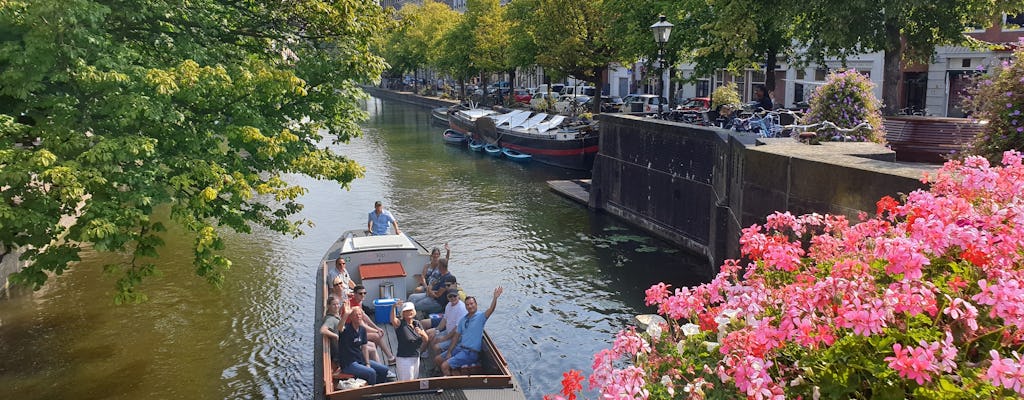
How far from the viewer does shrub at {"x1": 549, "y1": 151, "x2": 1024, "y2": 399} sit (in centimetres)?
359

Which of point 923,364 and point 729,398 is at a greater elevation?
point 923,364

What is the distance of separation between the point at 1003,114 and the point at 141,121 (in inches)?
432

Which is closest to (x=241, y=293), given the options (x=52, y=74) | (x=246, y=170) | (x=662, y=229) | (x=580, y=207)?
(x=246, y=170)

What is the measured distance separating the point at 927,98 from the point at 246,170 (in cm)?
3610

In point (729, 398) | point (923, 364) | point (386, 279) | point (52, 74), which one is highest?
point (52, 74)

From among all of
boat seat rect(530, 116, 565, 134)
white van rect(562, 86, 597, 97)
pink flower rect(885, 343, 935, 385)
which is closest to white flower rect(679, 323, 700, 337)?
pink flower rect(885, 343, 935, 385)

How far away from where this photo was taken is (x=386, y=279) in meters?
15.4

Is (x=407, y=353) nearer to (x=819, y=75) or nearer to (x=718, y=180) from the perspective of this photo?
(x=718, y=180)

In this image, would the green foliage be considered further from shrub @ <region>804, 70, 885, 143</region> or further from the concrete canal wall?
shrub @ <region>804, 70, 885, 143</region>

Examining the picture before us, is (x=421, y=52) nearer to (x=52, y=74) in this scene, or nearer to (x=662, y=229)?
(x=662, y=229)

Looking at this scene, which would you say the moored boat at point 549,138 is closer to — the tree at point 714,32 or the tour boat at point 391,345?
A: the tree at point 714,32

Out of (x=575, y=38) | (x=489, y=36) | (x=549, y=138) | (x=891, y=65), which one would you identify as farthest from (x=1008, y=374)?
(x=489, y=36)

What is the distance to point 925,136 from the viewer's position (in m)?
17.0

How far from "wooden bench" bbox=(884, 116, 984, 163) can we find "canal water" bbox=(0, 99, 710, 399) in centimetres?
550
